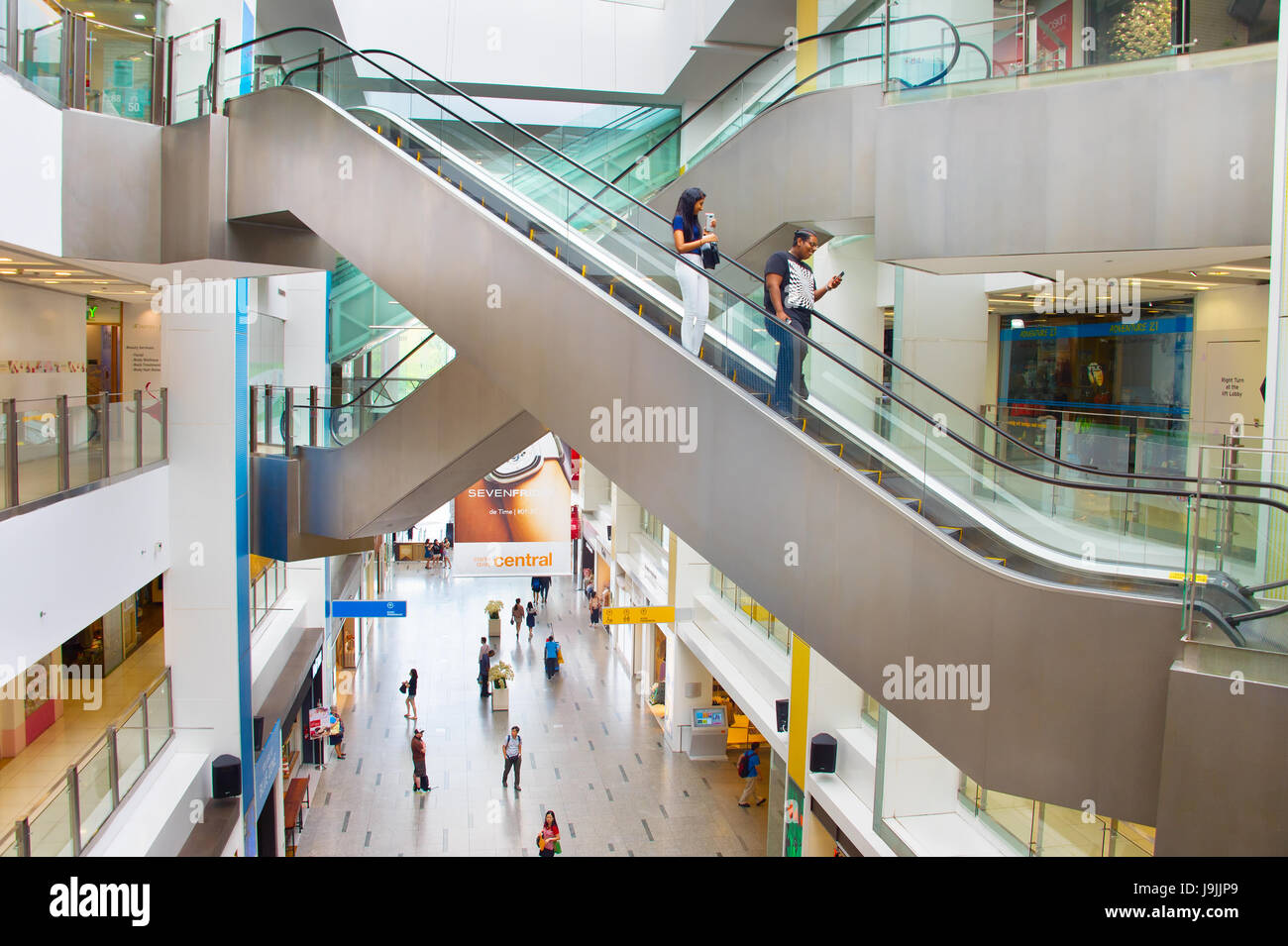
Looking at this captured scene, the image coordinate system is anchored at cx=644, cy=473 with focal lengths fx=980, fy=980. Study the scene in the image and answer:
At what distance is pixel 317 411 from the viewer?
521 inches

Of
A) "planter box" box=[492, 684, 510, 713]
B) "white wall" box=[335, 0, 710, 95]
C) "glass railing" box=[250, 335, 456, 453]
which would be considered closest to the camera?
"glass railing" box=[250, 335, 456, 453]

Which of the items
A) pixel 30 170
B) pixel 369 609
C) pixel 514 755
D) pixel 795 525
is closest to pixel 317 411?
pixel 30 170

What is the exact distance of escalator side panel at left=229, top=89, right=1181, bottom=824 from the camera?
245 inches

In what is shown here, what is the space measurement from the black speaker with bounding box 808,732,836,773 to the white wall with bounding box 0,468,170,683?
8.94 metres

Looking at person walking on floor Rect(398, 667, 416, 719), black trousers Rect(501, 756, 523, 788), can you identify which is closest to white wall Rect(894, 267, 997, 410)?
black trousers Rect(501, 756, 523, 788)

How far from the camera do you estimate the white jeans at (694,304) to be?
26.0ft

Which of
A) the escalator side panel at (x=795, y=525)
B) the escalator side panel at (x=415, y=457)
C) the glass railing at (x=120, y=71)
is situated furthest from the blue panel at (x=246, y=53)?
the escalator side panel at (x=415, y=457)

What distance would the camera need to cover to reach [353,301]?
72.4 feet

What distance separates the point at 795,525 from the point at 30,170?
6875mm

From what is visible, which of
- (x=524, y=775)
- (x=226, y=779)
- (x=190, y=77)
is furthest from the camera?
(x=524, y=775)

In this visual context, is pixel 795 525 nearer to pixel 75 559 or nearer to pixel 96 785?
pixel 75 559

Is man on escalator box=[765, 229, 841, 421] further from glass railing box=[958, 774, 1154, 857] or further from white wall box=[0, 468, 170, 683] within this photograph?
white wall box=[0, 468, 170, 683]

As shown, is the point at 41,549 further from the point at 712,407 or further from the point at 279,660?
the point at 279,660

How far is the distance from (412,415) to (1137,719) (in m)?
8.60
